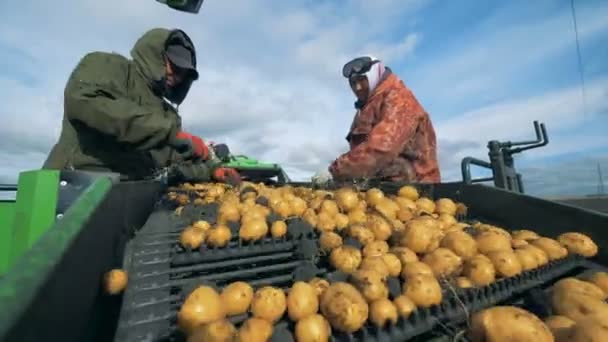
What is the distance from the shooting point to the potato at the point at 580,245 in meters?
2.07

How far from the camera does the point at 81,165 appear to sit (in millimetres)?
3729

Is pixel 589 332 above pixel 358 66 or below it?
below

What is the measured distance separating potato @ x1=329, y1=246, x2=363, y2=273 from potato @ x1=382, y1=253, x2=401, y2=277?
0.48 feet

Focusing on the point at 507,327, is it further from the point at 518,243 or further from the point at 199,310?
the point at 199,310

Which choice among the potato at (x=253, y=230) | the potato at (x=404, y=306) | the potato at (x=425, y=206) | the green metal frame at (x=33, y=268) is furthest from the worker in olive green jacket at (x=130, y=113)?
the potato at (x=404, y=306)

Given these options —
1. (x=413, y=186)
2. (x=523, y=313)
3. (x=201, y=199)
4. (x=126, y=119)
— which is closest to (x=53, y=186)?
(x=201, y=199)

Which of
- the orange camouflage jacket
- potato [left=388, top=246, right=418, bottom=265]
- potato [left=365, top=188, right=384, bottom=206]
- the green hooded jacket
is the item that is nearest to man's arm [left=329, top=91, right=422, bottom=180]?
the orange camouflage jacket

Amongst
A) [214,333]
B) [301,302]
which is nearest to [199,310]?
[214,333]

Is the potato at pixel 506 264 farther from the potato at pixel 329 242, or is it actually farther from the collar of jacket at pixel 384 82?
the collar of jacket at pixel 384 82

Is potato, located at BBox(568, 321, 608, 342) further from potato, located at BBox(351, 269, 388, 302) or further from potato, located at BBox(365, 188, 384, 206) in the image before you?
potato, located at BBox(365, 188, 384, 206)

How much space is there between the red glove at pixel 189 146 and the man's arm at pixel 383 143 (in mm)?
1923

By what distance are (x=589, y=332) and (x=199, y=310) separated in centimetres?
141

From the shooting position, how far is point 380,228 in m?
2.25

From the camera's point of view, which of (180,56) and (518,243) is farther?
(180,56)
